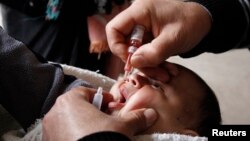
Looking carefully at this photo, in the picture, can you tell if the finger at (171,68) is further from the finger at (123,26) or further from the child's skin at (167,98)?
the finger at (123,26)

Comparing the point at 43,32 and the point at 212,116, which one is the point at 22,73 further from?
the point at 43,32

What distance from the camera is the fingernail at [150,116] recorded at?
95 centimetres

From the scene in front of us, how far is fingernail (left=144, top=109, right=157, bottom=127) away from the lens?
948 millimetres

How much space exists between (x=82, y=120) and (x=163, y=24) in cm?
41

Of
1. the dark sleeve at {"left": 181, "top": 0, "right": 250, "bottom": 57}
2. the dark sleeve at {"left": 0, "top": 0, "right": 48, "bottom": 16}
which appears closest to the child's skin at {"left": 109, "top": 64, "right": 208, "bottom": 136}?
the dark sleeve at {"left": 181, "top": 0, "right": 250, "bottom": 57}

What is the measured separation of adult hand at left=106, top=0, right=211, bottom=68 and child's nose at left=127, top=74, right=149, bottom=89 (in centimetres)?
6

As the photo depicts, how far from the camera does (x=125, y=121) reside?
2.78ft

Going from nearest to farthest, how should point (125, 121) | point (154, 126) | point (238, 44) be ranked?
point (125, 121) → point (154, 126) → point (238, 44)

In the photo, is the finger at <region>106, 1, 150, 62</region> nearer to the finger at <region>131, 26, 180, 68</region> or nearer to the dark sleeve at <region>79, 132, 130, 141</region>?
the finger at <region>131, 26, 180, 68</region>

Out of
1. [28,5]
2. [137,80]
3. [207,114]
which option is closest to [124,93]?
[137,80]

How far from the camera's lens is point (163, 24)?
3.51 ft

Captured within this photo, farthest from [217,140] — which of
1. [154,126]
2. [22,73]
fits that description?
[22,73]

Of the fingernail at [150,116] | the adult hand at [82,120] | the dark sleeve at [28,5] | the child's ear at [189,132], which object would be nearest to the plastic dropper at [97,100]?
the adult hand at [82,120]

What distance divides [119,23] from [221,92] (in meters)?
1.25
